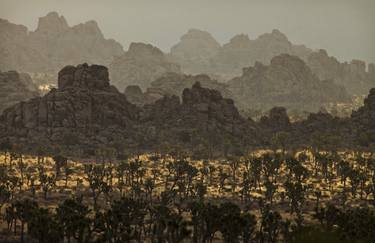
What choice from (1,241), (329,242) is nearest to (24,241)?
(1,241)

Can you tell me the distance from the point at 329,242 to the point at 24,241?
2109 inches

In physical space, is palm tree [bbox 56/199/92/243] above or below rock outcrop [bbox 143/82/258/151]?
below

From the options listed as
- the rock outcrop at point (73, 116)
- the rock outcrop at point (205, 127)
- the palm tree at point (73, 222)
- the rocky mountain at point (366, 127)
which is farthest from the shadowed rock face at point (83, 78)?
the palm tree at point (73, 222)

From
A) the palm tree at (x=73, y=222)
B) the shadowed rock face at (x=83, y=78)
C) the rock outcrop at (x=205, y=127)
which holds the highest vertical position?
the shadowed rock face at (x=83, y=78)

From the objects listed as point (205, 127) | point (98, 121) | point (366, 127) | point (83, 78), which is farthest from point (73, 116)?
point (366, 127)

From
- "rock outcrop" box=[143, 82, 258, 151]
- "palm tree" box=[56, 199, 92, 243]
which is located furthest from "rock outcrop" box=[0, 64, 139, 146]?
"palm tree" box=[56, 199, 92, 243]

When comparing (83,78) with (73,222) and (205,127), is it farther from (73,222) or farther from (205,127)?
(73,222)

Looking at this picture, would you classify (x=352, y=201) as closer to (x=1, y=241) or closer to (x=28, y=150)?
(x=1, y=241)

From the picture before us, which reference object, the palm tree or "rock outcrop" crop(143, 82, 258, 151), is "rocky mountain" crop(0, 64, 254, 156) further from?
the palm tree

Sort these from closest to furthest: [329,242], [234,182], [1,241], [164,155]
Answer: [329,242] → [1,241] → [234,182] → [164,155]

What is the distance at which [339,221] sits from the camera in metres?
65.8

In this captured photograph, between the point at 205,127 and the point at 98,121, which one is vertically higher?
the point at 98,121

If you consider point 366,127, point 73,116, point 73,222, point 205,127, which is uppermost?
point 73,116

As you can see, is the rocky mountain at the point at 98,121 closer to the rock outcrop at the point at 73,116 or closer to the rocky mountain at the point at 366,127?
the rock outcrop at the point at 73,116
